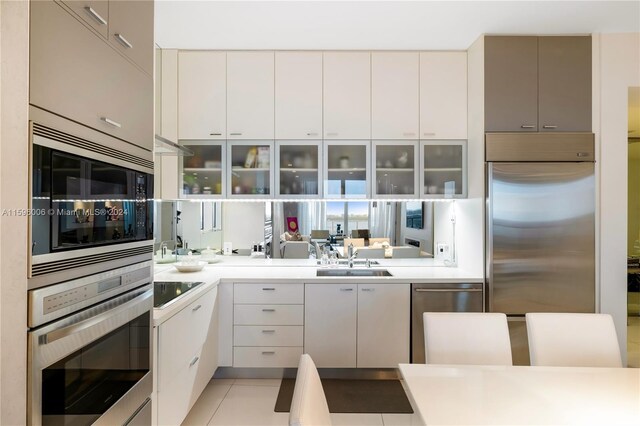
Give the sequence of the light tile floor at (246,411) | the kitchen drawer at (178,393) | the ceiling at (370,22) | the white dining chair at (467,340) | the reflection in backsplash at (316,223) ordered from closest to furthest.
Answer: the white dining chair at (467,340)
the kitchen drawer at (178,393)
the light tile floor at (246,411)
the ceiling at (370,22)
the reflection in backsplash at (316,223)

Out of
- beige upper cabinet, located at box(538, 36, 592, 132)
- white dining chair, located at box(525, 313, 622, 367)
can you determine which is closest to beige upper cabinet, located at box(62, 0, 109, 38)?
white dining chair, located at box(525, 313, 622, 367)

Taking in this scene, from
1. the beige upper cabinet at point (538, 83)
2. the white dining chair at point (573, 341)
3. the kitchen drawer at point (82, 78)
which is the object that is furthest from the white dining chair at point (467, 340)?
the beige upper cabinet at point (538, 83)

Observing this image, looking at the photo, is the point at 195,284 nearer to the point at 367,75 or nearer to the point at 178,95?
the point at 178,95

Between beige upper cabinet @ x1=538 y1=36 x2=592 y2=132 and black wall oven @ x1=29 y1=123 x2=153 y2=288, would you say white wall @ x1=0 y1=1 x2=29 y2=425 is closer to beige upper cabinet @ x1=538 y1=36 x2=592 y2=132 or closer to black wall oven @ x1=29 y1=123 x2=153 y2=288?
black wall oven @ x1=29 y1=123 x2=153 y2=288

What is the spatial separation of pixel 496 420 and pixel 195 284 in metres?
1.92

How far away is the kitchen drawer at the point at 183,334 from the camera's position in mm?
1807

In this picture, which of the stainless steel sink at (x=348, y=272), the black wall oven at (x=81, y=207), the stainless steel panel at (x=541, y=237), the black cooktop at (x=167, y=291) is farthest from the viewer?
the stainless steel sink at (x=348, y=272)

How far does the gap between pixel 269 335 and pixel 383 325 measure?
90 cm

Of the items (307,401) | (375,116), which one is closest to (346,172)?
(375,116)

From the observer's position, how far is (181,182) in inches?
122

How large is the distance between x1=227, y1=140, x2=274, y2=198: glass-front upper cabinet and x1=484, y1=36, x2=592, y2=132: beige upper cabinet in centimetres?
185

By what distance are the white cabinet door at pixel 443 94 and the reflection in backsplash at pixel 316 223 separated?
74cm

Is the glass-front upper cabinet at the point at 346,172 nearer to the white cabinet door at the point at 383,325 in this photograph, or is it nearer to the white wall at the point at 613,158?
the white cabinet door at the point at 383,325

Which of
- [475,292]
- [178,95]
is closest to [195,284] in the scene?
[178,95]
